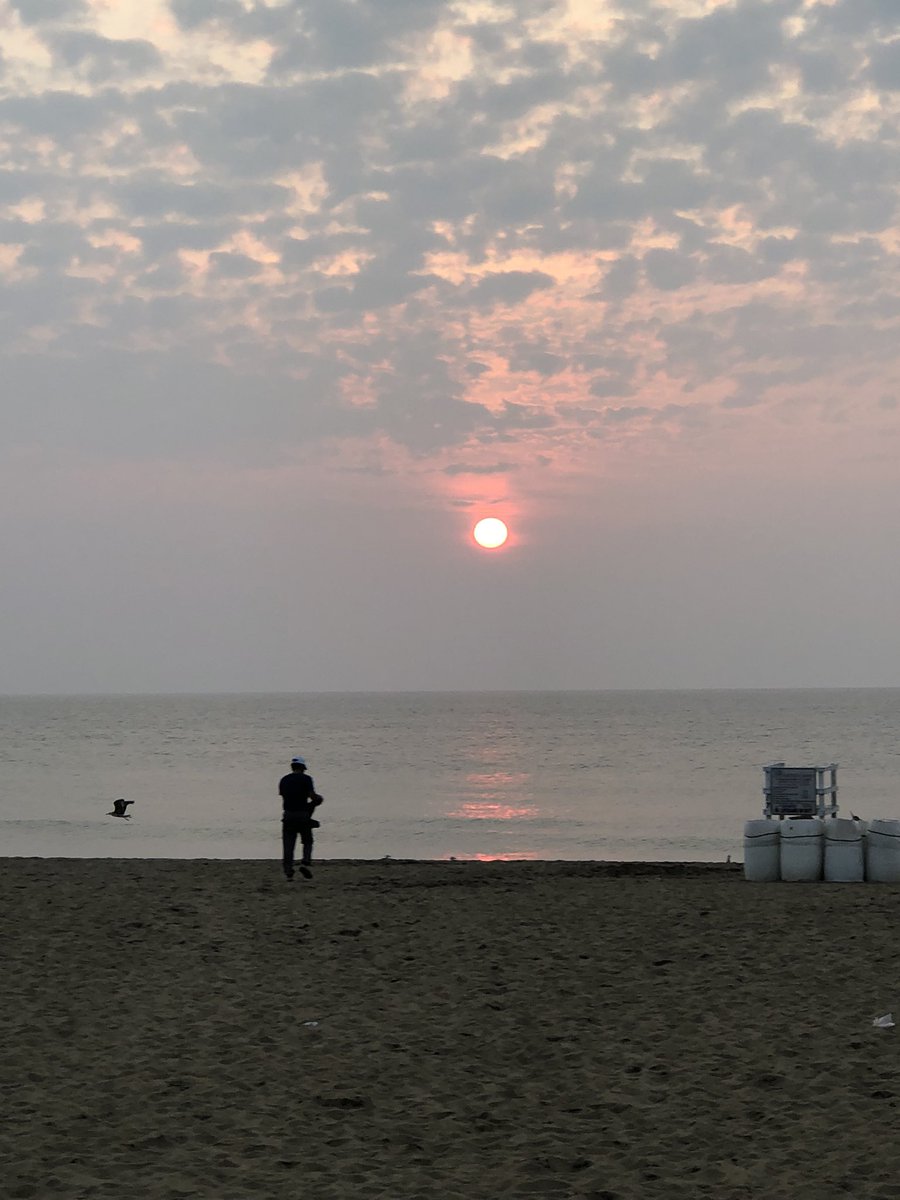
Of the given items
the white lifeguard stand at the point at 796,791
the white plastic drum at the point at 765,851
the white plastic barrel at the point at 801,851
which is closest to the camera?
the white plastic barrel at the point at 801,851

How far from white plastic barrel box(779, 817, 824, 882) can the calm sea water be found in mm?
13158

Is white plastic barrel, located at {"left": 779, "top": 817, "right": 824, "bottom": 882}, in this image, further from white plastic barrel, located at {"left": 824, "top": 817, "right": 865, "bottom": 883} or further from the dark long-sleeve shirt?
the dark long-sleeve shirt

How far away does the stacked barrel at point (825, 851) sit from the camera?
61.1 feet

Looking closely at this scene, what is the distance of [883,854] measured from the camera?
18.6m

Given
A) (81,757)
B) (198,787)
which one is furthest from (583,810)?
(81,757)

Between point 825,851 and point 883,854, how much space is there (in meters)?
0.78

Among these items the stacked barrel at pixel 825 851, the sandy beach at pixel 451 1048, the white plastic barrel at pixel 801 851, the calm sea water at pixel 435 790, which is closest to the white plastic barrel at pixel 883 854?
the stacked barrel at pixel 825 851

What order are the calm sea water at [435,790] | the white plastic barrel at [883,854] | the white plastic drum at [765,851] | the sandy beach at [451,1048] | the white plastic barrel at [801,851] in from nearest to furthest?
the sandy beach at [451,1048] → the white plastic barrel at [883,854] → the white plastic barrel at [801,851] → the white plastic drum at [765,851] → the calm sea water at [435,790]

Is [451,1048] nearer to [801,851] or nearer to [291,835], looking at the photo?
[291,835]

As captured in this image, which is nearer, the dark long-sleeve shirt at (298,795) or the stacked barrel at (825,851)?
the stacked barrel at (825,851)

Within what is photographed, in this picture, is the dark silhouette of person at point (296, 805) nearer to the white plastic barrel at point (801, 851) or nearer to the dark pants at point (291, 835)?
the dark pants at point (291, 835)

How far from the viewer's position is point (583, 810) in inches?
1944

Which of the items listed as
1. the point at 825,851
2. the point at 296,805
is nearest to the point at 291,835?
the point at 296,805

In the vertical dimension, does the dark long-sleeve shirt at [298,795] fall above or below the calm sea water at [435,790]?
above
